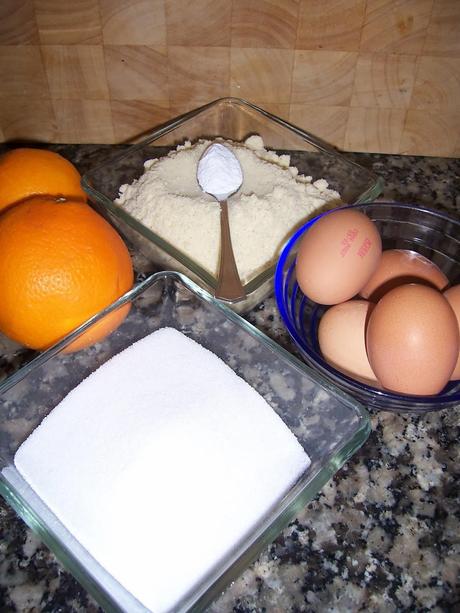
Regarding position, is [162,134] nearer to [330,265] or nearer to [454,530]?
[330,265]

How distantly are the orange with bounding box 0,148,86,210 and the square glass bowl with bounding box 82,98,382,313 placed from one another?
4 centimetres

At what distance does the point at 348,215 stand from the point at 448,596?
1.41 feet

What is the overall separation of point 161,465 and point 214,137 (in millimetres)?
621

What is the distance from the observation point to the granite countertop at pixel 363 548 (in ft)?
1.98

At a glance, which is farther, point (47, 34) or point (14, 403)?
point (47, 34)

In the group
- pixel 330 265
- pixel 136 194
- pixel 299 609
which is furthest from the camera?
pixel 136 194

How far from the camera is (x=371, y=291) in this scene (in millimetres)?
771

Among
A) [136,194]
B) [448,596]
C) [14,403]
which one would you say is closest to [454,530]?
[448,596]

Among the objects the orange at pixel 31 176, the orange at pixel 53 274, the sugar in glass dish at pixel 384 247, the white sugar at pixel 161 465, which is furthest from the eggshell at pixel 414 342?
the orange at pixel 31 176

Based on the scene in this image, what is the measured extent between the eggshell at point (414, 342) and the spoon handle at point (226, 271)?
7.1 inches

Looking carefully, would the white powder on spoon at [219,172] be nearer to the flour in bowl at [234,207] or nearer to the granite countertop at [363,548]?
the flour in bowl at [234,207]

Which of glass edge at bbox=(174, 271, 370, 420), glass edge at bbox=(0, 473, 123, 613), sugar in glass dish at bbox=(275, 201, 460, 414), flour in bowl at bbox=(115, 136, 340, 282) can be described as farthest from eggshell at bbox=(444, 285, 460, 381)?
glass edge at bbox=(0, 473, 123, 613)

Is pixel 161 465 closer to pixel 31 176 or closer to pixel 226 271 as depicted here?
pixel 226 271

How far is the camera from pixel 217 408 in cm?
65
